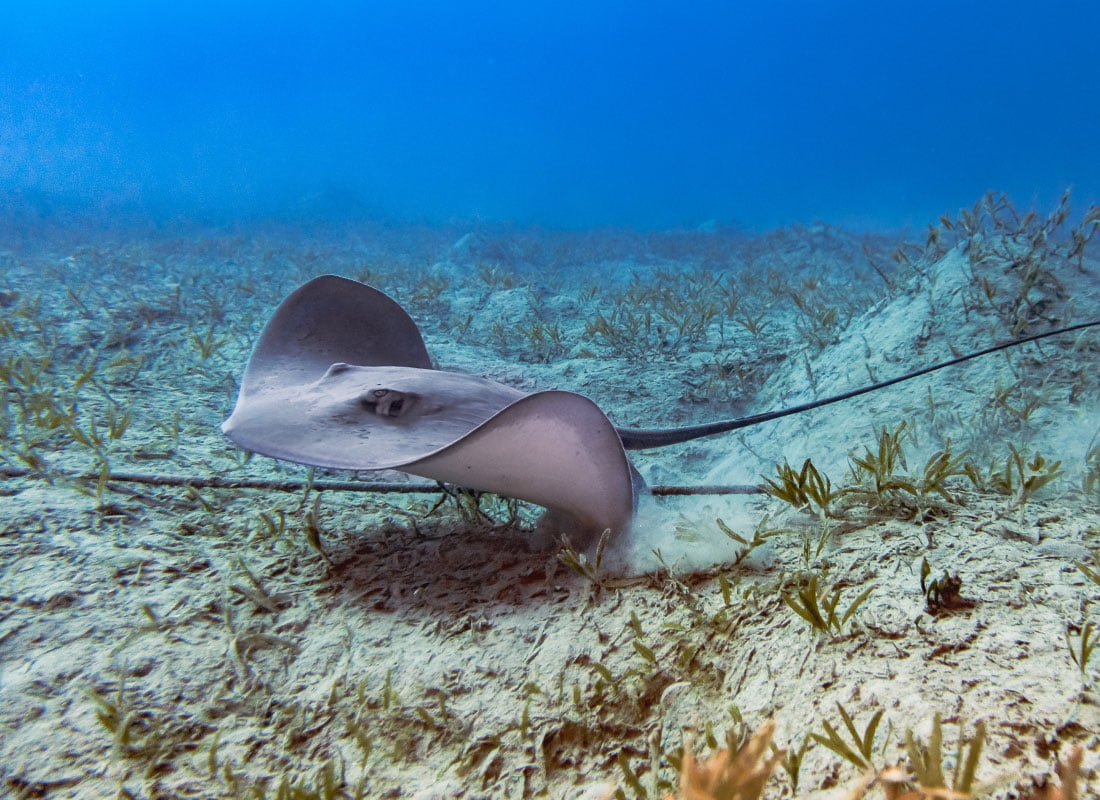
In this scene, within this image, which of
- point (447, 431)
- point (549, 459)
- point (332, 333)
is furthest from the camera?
point (332, 333)

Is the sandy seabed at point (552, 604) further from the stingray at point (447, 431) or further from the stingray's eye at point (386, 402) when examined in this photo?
the stingray's eye at point (386, 402)

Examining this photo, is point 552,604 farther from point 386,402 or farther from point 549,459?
point 386,402

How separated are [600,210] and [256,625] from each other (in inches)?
1333

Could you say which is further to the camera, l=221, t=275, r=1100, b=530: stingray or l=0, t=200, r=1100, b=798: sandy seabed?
l=221, t=275, r=1100, b=530: stingray

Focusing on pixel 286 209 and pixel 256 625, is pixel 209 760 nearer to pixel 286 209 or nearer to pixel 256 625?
pixel 256 625

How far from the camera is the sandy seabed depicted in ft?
3.84

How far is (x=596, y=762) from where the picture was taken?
1.24 m

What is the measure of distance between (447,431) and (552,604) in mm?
688

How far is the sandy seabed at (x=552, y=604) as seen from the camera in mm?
1169

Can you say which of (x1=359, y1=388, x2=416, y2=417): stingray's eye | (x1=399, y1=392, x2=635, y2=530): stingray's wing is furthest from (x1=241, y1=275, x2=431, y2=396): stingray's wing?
(x1=399, y1=392, x2=635, y2=530): stingray's wing

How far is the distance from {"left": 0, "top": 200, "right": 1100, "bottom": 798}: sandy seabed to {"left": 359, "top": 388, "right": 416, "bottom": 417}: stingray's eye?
1.54 feet

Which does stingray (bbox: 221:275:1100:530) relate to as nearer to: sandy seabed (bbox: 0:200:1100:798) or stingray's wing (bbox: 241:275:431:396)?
stingray's wing (bbox: 241:275:431:396)

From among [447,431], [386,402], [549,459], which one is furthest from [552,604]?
[386,402]

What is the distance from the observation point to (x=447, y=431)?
77.4 inches
